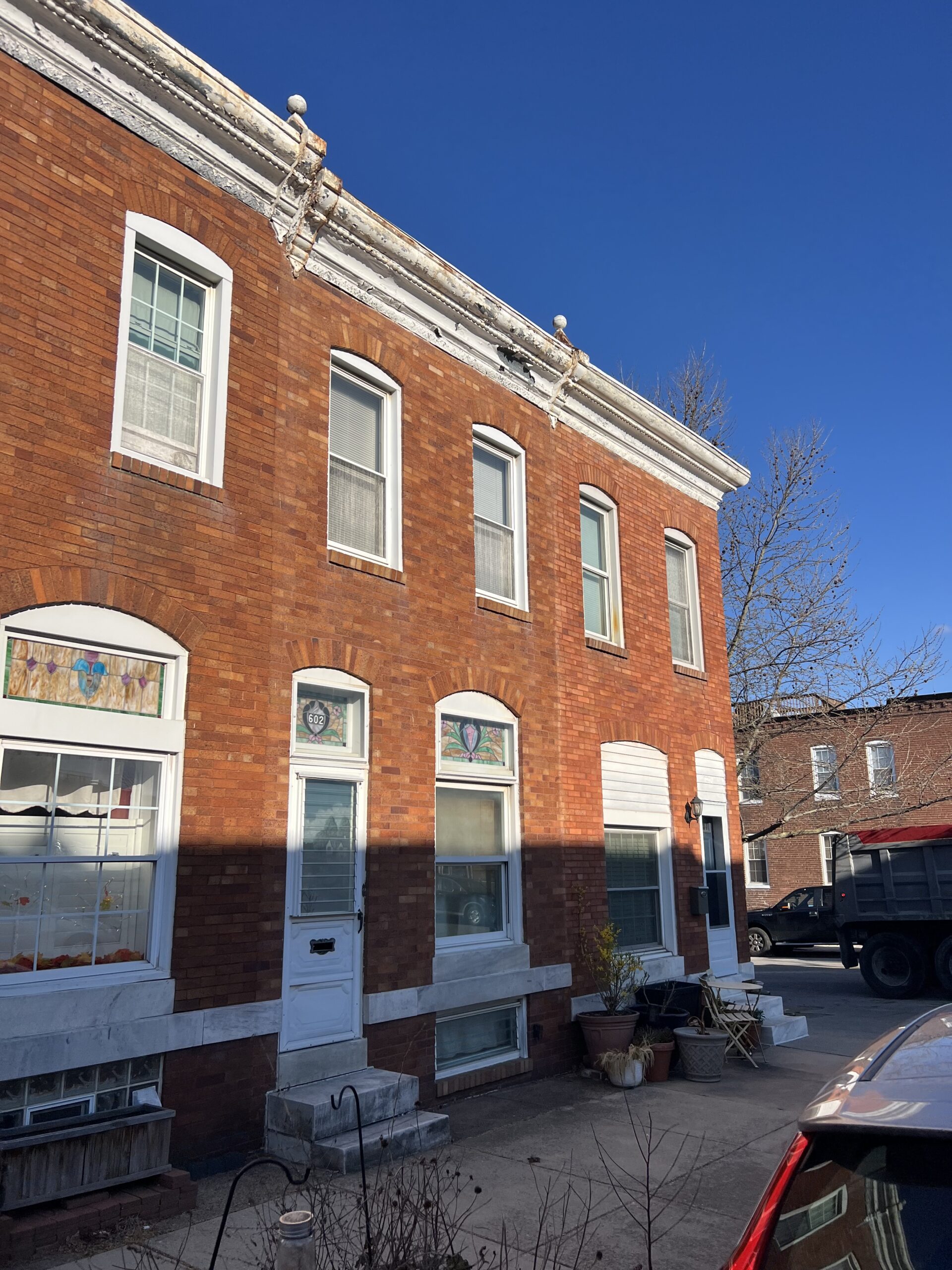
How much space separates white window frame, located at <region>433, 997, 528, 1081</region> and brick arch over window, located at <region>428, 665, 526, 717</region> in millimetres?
2790

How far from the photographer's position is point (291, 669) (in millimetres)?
7746

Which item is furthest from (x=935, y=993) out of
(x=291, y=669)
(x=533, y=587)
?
(x=291, y=669)

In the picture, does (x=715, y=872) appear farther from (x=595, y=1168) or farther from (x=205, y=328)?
(x=205, y=328)

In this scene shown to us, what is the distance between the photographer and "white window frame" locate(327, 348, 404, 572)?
8977 millimetres

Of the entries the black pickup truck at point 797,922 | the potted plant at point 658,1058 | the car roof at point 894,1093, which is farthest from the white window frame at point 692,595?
the black pickup truck at point 797,922

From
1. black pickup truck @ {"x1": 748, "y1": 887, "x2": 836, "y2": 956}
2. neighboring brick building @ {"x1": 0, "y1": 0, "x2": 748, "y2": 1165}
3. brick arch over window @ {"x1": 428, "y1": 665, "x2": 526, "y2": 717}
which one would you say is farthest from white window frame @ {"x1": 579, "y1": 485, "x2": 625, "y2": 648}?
black pickup truck @ {"x1": 748, "y1": 887, "x2": 836, "y2": 956}

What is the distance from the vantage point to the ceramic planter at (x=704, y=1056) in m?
9.21

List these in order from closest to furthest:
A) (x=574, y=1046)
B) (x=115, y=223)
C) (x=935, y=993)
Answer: (x=115, y=223)
(x=574, y=1046)
(x=935, y=993)

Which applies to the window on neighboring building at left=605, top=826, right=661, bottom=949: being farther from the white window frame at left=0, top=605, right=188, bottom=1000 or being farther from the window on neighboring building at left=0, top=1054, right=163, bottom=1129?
the window on neighboring building at left=0, top=1054, right=163, bottom=1129

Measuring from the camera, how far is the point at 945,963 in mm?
16641

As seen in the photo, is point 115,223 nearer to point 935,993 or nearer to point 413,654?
point 413,654

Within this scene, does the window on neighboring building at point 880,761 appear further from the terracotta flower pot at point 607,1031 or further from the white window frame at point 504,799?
the white window frame at point 504,799

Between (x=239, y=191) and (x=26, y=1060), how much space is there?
6.65m

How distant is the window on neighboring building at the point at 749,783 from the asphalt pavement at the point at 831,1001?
3643mm
